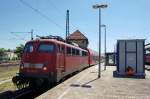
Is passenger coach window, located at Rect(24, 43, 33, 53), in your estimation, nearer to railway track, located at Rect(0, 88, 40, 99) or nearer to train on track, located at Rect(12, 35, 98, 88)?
train on track, located at Rect(12, 35, 98, 88)

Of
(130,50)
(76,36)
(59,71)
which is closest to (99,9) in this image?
(130,50)

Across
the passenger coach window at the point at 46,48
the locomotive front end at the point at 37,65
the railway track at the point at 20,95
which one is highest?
the passenger coach window at the point at 46,48

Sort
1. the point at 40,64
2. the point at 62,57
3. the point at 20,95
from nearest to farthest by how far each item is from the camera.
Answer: the point at 20,95 < the point at 40,64 < the point at 62,57

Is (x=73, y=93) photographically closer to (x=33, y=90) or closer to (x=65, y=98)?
(x=65, y=98)

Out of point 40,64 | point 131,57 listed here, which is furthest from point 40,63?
point 131,57

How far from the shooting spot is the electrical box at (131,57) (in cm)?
2225

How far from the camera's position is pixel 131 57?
22.6 m

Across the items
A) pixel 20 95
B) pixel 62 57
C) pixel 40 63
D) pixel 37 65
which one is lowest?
pixel 20 95

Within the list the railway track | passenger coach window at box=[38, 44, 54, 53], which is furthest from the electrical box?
the railway track

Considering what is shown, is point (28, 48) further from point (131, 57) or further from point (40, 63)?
point (131, 57)

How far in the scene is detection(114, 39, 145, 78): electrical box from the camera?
2225 centimetres

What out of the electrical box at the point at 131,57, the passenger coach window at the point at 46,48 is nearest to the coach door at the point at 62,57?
the passenger coach window at the point at 46,48

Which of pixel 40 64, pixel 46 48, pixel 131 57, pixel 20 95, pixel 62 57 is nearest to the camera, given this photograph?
pixel 20 95

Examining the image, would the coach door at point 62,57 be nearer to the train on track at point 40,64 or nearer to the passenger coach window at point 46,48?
the train on track at point 40,64
